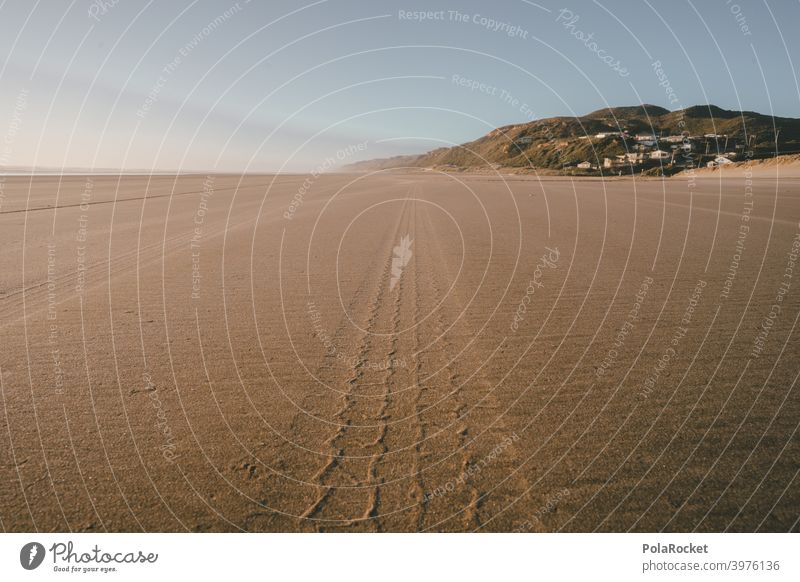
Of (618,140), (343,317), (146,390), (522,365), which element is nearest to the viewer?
(146,390)

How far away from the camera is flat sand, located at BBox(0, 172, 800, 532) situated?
347 centimetres

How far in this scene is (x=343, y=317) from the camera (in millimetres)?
7707

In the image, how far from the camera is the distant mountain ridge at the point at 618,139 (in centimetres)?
11469

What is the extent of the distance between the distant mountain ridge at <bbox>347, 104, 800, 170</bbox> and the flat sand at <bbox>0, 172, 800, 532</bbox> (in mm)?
94923

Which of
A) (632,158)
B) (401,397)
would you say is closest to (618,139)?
(632,158)

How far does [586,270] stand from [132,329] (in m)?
8.94

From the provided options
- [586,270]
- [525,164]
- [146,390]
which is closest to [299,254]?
[586,270]

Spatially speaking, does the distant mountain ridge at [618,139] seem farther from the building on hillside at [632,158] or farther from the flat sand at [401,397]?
the flat sand at [401,397]

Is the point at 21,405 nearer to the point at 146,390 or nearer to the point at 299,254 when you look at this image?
the point at 146,390
